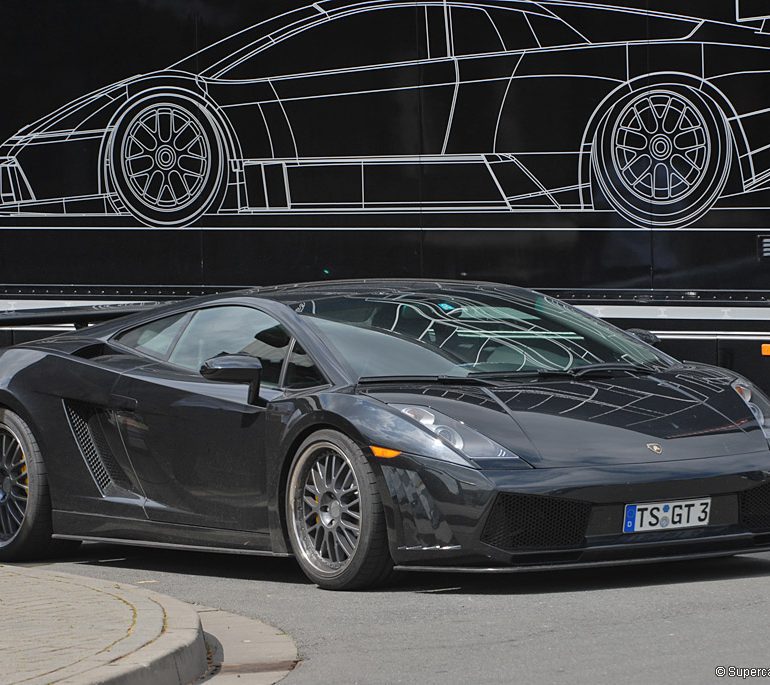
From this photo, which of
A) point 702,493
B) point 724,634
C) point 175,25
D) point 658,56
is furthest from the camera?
point 175,25

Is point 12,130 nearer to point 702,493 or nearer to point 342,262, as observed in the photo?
point 342,262

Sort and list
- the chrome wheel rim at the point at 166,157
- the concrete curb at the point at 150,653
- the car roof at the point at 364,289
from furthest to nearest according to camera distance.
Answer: the chrome wheel rim at the point at 166,157 → the car roof at the point at 364,289 → the concrete curb at the point at 150,653

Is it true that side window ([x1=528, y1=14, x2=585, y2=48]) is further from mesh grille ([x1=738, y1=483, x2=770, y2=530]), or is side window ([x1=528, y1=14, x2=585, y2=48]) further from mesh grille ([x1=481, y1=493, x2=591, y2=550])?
mesh grille ([x1=481, y1=493, x2=591, y2=550])

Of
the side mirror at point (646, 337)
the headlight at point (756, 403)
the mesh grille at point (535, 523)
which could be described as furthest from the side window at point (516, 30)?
the mesh grille at point (535, 523)

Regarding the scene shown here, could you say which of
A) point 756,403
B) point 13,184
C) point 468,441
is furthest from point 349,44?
point 468,441

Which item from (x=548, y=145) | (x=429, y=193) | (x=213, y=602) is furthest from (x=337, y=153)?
(x=213, y=602)

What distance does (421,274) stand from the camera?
11.0 metres

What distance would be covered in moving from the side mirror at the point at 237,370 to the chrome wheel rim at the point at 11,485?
62.1 inches

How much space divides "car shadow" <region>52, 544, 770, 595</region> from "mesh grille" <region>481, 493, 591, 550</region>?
0.23 m

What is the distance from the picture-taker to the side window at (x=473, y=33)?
10672mm

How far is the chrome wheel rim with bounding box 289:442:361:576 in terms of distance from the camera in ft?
22.7

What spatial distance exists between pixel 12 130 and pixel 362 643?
23.1ft

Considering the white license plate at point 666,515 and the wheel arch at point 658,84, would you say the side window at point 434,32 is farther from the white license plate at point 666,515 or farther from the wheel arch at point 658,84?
the white license plate at point 666,515

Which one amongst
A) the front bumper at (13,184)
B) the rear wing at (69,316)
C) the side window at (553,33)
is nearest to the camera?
the rear wing at (69,316)
